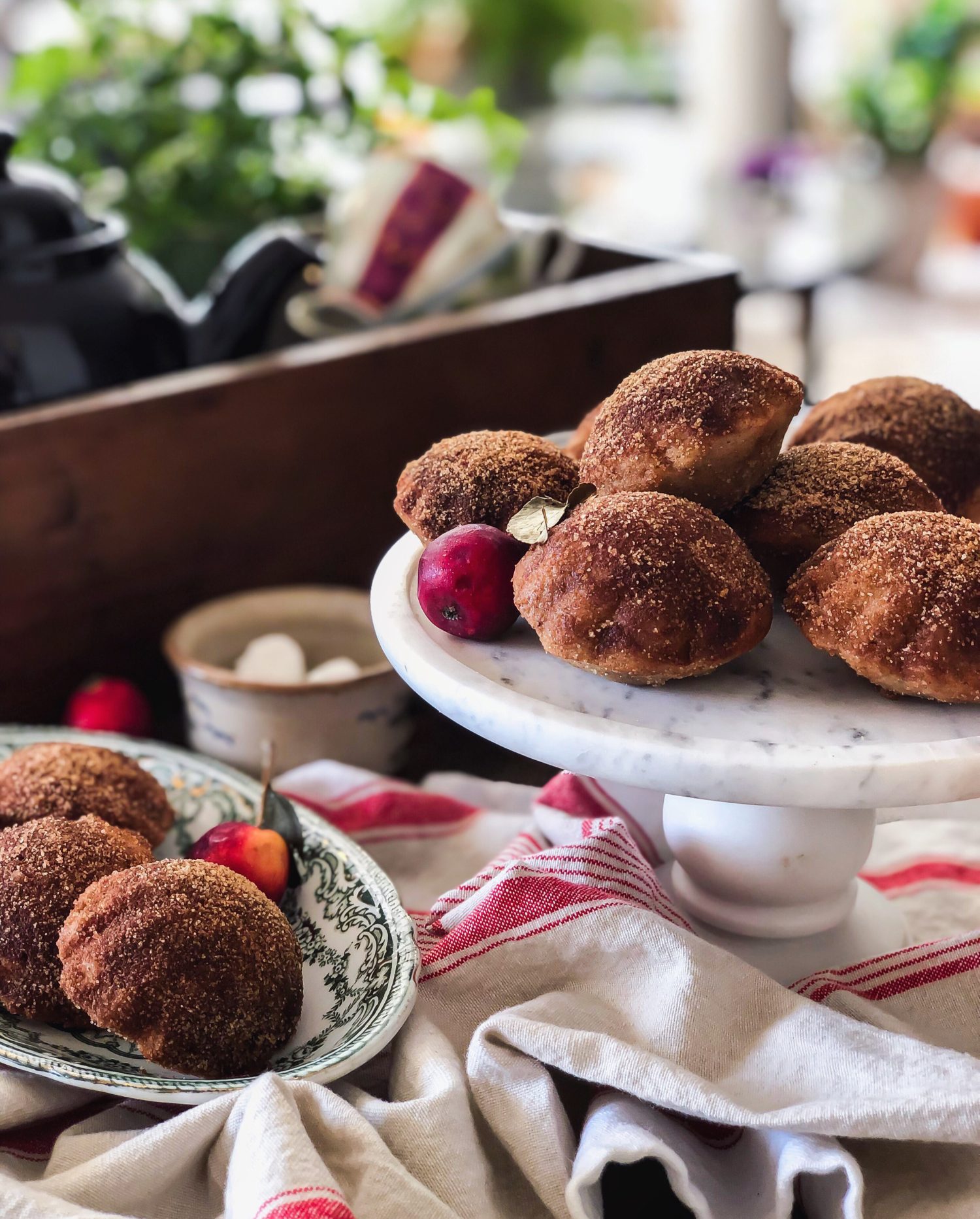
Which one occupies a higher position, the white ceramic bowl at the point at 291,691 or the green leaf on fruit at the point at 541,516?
the green leaf on fruit at the point at 541,516

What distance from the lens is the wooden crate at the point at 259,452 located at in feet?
2.93

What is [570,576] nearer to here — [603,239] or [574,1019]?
[574,1019]

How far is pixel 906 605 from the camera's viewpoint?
0.50 metres

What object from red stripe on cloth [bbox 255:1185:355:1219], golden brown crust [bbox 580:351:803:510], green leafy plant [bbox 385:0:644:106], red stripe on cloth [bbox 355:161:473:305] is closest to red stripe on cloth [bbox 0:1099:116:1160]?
red stripe on cloth [bbox 255:1185:355:1219]

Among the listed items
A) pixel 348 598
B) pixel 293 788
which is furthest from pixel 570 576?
pixel 348 598

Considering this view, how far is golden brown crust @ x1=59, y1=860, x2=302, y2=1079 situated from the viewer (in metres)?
0.51

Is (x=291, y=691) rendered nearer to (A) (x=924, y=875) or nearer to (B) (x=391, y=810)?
(B) (x=391, y=810)

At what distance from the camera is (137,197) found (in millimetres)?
1254

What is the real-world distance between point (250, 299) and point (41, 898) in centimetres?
52

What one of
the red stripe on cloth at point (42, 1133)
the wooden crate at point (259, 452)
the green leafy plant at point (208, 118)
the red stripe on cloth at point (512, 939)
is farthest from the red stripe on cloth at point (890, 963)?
the green leafy plant at point (208, 118)

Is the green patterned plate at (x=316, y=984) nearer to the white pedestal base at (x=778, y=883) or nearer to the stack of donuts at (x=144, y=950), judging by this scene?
the stack of donuts at (x=144, y=950)

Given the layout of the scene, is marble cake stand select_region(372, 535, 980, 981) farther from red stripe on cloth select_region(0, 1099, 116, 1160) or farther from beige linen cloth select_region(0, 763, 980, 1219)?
red stripe on cloth select_region(0, 1099, 116, 1160)

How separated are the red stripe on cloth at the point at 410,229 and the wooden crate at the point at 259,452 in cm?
8

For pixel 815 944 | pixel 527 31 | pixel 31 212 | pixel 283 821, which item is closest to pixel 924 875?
pixel 815 944
